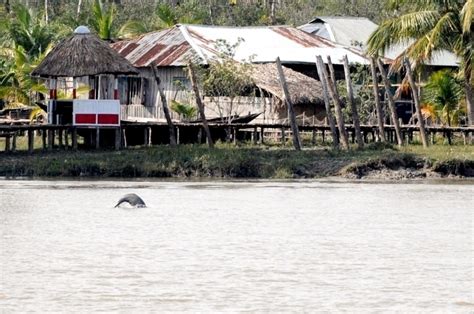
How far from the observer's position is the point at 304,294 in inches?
628

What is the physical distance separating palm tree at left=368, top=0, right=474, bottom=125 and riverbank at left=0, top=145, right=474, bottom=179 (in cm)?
638

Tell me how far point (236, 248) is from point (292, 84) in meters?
23.9

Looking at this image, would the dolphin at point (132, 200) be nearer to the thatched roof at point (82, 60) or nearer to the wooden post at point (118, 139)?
the wooden post at point (118, 139)

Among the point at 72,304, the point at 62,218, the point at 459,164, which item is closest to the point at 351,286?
the point at 72,304

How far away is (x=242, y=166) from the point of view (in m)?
33.4

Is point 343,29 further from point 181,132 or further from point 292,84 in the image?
point 181,132

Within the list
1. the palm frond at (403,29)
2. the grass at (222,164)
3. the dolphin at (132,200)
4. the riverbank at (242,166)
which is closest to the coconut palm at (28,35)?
the palm frond at (403,29)

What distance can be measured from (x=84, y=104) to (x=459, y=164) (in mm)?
10329

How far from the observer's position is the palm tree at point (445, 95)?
41031mm

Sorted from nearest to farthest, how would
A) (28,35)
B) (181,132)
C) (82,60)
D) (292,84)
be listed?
(82,60)
(181,132)
(292,84)
(28,35)

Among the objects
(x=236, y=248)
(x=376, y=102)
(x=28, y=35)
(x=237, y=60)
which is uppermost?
(x=28, y=35)

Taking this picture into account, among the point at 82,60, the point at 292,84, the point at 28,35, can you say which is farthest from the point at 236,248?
the point at 28,35

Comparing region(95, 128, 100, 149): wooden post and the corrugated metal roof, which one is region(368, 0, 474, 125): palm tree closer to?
region(95, 128, 100, 149): wooden post

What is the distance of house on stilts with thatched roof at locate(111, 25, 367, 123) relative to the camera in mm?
43875
